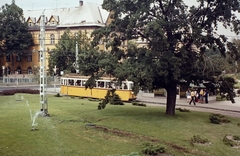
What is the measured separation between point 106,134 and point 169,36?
8.53 metres

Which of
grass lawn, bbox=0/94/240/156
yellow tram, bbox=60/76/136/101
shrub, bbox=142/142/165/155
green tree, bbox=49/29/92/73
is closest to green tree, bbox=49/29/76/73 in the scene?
green tree, bbox=49/29/92/73

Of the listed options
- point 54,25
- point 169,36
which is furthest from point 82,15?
point 169,36

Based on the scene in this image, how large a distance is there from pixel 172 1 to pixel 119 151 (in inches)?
459

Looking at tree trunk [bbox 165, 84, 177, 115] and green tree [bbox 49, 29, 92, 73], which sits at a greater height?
green tree [bbox 49, 29, 92, 73]

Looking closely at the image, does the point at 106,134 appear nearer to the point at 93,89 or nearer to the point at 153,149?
the point at 153,149

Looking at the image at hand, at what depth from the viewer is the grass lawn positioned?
43.9 feet

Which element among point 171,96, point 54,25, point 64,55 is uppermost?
point 54,25

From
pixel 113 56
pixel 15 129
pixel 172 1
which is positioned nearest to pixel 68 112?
pixel 113 56

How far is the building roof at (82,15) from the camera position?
→ 69.3m

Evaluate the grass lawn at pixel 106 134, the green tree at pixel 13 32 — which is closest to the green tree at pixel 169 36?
the grass lawn at pixel 106 134

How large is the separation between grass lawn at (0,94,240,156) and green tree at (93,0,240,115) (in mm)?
2614

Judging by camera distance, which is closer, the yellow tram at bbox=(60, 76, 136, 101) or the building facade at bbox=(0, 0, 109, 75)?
the yellow tram at bbox=(60, 76, 136, 101)

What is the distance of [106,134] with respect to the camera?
16.3 metres

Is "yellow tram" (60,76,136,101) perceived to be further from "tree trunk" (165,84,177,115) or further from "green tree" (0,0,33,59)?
"green tree" (0,0,33,59)
